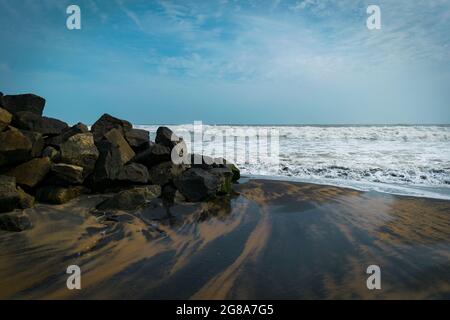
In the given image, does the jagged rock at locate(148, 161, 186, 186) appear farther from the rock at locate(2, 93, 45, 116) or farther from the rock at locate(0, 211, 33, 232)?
the rock at locate(2, 93, 45, 116)

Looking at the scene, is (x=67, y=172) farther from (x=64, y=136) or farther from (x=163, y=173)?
(x=163, y=173)

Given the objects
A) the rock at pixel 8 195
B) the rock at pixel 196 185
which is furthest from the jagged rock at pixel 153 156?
the rock at pixel 8 195

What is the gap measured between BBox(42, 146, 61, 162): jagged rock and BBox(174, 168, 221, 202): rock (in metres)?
2.52

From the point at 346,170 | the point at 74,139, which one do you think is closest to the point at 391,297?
the point at 74,139

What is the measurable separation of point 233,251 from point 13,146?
4.59m

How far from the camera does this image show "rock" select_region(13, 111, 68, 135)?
23.1 feet

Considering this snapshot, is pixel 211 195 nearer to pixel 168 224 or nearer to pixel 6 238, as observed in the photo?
pixel 168 224

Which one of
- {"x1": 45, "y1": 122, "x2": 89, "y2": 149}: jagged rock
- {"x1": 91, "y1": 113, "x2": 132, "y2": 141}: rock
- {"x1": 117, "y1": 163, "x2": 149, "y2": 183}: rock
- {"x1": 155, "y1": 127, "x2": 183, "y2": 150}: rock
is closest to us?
{"x1": 117, "y1": 163, "x2": 149, "y2": 183}: rock

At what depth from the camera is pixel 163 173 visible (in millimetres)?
7547

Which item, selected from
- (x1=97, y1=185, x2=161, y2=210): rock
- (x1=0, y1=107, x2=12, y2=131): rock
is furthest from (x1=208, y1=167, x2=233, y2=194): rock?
(x1=0, y1=107, x2=12, y2=131): rock

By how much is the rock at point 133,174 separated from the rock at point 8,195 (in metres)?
1.99

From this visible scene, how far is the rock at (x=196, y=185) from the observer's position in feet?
22.6

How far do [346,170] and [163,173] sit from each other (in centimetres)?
656
